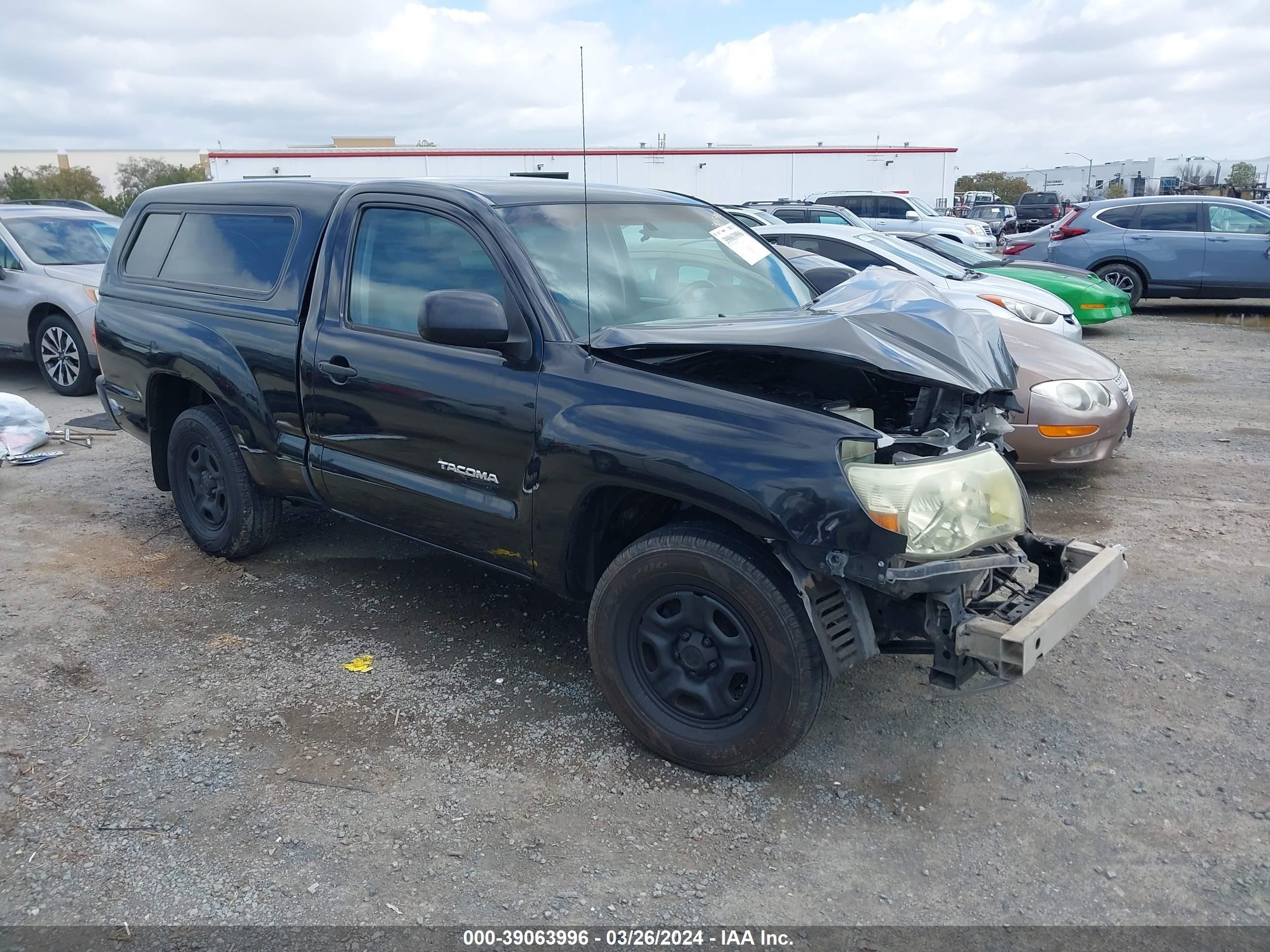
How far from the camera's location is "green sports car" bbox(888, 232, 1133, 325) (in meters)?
11.0

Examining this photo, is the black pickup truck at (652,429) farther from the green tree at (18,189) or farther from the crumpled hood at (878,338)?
the green tree at (18,189)

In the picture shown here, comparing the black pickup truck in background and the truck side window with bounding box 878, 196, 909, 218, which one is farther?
the black pickup truck in background

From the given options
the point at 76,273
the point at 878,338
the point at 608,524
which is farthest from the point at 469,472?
the point at 76,273

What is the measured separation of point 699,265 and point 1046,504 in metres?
2.99

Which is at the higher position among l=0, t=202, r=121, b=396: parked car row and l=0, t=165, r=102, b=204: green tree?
l=0, t=165, r=102, b=204: green tree

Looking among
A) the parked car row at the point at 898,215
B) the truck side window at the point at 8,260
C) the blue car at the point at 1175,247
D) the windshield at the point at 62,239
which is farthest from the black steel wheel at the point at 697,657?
the parked car row at the point at 898,215

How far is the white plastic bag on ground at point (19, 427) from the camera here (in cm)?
682

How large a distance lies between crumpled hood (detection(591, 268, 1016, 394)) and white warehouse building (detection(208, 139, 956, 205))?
27.8m

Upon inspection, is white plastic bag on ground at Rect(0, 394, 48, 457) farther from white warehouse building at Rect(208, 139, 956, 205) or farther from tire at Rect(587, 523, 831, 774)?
white warehouse building at Rect(208, 139, 956, 205)

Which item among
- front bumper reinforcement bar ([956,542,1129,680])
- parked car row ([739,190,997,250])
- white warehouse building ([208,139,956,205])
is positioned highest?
white warehouse building ([208,139,956,205])

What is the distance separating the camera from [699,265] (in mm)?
3947

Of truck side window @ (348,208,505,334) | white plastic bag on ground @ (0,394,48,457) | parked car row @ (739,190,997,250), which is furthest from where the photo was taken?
parked car row @ (739,190,997,250)

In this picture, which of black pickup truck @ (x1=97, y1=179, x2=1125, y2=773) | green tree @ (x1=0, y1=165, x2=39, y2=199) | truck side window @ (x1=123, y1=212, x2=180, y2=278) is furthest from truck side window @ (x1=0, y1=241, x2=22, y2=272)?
green tree @ (x1=0, y1=165, x2=39, y2=199)

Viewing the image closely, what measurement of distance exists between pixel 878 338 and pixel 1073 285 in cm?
Answer: 943
